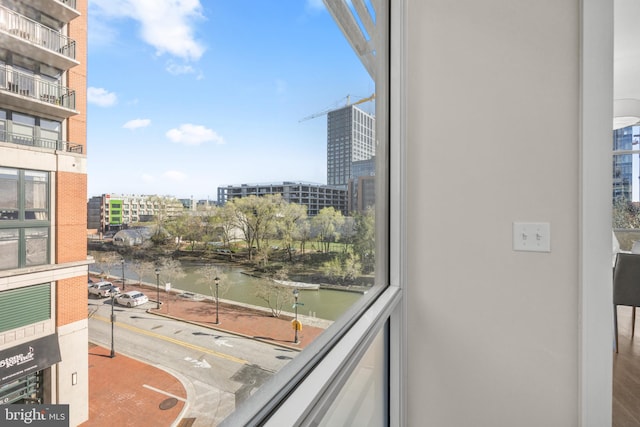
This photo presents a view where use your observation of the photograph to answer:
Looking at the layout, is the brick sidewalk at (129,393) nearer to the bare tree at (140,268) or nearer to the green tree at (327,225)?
the bare tree at (140,268)

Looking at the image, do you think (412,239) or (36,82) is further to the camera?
(412,239)

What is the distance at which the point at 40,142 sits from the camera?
328mm

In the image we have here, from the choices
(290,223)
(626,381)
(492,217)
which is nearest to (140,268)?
(290,223)

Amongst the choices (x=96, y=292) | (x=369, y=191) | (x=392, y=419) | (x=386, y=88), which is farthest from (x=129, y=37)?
(x=392, y=419)

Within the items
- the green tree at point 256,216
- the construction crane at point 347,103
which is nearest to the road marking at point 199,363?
the green tree at point 256,216

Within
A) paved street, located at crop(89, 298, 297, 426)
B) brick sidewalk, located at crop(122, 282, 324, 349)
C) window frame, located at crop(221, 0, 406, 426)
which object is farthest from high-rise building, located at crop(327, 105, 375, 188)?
paved street, located at crop(89, 298, 297, 426)

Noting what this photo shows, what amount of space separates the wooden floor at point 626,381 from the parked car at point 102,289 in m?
2.39

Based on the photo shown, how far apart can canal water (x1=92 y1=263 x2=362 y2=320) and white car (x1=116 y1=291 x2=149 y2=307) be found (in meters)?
0.02

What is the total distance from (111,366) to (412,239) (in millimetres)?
1331

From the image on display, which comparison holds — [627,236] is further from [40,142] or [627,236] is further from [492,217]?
[40,142]

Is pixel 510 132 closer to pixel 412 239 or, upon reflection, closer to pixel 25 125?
pixel 412 239

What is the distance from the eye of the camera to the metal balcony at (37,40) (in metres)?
0.30

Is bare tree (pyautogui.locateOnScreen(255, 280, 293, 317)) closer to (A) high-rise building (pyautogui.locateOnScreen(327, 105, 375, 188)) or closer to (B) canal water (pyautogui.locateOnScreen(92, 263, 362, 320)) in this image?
(B) canal water (pyautogui.locateOnScreen(92, 263, 362, 320))

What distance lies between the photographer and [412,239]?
1.54 m
